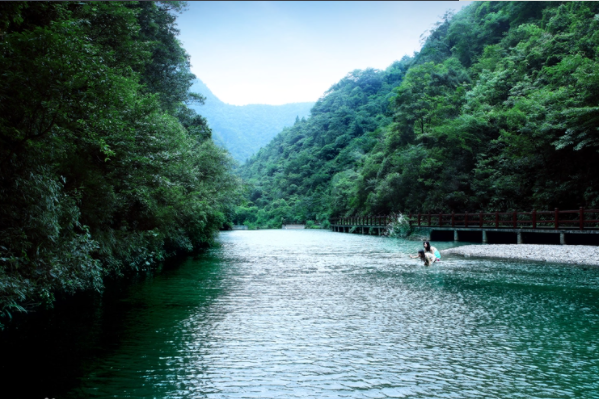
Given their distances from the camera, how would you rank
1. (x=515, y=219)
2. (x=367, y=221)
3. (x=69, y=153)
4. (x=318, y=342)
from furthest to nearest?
→ 1. (x=367, y=221)
2. (x=515, y=219)
3. (x=69, y=153)
4. (x=318, y=342)

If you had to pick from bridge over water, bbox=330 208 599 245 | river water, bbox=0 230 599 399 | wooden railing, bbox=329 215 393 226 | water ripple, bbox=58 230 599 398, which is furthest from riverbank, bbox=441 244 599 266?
wooden railing, bbox=329 215 393 226

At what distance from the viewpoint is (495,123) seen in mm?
35375

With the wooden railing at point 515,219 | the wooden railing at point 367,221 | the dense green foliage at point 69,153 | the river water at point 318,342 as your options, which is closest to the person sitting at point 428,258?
the river water at point 318,342

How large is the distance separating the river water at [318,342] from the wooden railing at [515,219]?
1051cm

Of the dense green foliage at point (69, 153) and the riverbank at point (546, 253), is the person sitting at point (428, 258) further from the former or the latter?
the dense green foliage at point (69, 153)

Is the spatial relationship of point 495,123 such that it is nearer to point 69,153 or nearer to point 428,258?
point 428,258

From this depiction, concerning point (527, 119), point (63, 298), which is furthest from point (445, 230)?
point (63, 298)

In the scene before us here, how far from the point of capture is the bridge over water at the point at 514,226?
71.6 ft

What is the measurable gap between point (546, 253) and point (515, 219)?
7.25 meters

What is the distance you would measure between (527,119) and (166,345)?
90.7 ft

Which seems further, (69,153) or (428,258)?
(428,258)

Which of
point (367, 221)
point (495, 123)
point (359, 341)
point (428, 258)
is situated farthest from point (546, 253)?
point (367, 221)

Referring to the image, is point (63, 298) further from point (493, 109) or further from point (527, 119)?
point (493, 109)

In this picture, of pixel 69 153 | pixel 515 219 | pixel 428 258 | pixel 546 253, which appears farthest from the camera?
pixel 515 219
